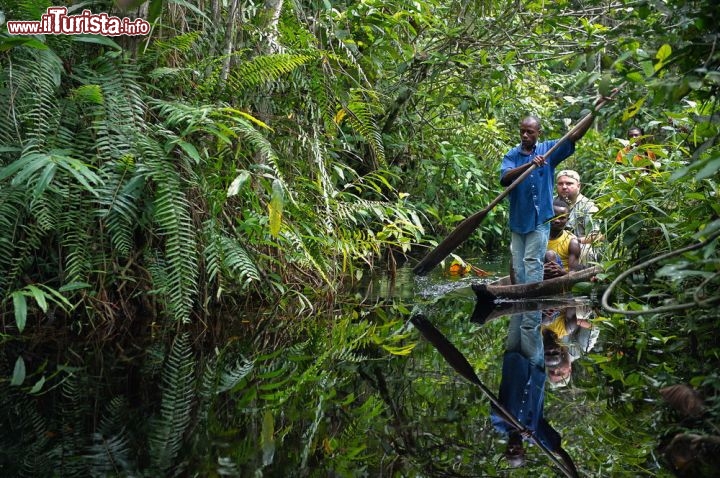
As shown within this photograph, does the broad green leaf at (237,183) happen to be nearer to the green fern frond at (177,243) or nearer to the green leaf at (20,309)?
the green fern frond at (177,243)

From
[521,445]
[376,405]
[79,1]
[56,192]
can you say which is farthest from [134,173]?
[521,445]

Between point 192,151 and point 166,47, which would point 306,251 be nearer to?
point 192,151

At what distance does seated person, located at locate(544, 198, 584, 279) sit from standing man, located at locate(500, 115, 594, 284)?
55 cm

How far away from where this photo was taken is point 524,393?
3.54 metres

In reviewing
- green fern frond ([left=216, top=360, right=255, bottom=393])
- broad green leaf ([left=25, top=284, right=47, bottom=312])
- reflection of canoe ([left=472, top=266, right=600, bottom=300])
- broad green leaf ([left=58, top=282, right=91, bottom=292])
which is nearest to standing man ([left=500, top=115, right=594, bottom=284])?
reflection of canoe ([left=472, top=266, right=600, bottom=300])

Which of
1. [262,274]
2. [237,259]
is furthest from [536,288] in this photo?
[237,259]

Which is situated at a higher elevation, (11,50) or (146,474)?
(11,50)

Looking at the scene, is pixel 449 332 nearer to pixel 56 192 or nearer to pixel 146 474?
pixel 56 192

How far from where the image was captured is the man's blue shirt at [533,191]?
6.59 m

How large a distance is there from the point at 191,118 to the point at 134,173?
1.36ft

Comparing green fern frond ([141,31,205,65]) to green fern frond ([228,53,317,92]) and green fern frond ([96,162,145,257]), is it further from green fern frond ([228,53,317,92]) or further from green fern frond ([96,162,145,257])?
green fern frond ([96,162,145,257])

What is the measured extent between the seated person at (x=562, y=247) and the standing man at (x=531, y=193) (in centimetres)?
55

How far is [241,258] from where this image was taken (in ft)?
15.6

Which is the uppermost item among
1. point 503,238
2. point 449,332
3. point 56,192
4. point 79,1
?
point 79,1
